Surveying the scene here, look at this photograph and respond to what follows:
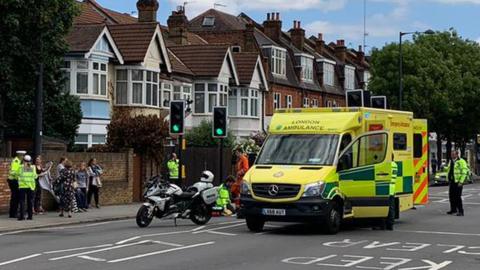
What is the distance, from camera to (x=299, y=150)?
17891mm

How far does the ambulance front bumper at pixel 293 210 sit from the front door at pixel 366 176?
113cm

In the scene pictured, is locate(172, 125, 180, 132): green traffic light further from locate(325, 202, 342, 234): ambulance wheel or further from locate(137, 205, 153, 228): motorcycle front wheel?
locate(325, 202, 342, 234): ambulance wheel

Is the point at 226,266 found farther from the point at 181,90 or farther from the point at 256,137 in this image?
the point at 181,90

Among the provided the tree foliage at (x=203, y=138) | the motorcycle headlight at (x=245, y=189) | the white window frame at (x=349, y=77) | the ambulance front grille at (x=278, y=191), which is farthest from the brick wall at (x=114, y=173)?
the white window frame at (x=349, y=77)

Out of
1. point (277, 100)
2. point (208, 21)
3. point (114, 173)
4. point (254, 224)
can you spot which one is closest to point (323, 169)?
point (254, 224)

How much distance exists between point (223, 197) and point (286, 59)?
135ft

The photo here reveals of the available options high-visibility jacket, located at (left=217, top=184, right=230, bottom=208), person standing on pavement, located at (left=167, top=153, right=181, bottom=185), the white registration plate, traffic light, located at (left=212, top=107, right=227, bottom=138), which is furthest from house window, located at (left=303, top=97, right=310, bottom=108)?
the white registration plate

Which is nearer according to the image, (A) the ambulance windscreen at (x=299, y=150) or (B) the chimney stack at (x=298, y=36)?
(A) the ambulance windscreen at (x=299, y=150)

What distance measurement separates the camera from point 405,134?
66.6 feet

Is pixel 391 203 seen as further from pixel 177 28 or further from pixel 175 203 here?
pixel 177 28

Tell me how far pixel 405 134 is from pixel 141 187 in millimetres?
12869

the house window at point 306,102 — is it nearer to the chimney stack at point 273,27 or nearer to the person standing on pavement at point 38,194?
the chimney stack at point 273,27

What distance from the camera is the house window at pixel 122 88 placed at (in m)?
39.0

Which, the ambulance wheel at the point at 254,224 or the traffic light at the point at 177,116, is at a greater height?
the traffic light at the point at 177,116
